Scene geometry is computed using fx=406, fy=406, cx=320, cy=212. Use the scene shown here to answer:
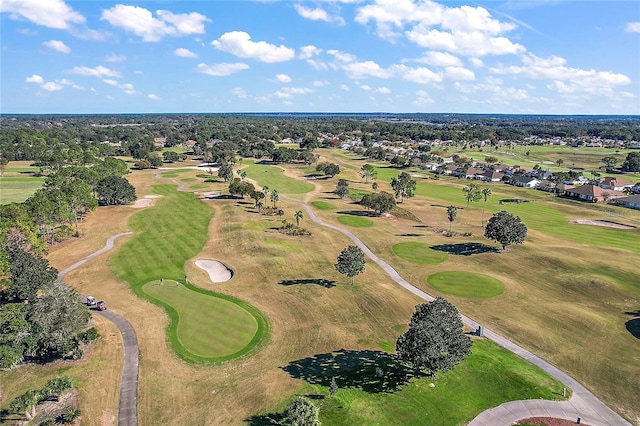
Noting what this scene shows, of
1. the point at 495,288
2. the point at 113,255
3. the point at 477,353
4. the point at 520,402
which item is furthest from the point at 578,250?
the point at 113,255

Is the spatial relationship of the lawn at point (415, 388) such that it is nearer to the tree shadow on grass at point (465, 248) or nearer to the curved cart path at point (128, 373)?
the curved cart path at point (128, 373)

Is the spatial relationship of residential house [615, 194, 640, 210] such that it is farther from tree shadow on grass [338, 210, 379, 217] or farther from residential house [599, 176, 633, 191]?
tree shadow on grass [338, 210, 379, 217]

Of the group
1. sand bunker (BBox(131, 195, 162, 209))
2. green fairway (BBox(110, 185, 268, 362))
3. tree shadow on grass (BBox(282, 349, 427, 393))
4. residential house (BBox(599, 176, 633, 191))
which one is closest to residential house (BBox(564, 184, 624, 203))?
residential house (BBox(599, 176, 633, 191))

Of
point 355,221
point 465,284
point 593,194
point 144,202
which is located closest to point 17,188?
point 144,202

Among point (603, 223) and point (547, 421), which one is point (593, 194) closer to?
point (603, 223)

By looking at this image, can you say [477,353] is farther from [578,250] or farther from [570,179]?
[570,179]
